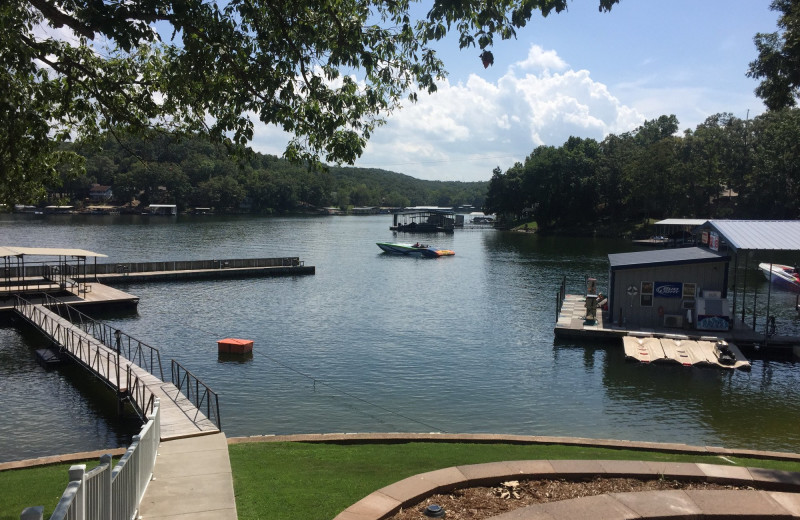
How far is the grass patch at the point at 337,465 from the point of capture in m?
10.3

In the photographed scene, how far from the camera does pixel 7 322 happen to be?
119 ft

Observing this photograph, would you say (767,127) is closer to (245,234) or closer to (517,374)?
(245,234)

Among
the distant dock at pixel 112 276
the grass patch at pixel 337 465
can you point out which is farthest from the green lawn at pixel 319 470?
the distant dock at pixel 112 276

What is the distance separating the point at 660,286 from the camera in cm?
3319

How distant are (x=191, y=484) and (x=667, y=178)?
113 m

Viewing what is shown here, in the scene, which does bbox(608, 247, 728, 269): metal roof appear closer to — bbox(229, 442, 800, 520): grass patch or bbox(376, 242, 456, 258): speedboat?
bbox(229, 442, 800, 520): grass patch

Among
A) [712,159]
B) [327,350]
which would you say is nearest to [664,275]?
[327,350]

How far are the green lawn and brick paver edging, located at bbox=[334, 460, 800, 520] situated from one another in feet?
3.44

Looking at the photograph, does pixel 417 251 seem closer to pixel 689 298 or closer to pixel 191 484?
pixel 689 298

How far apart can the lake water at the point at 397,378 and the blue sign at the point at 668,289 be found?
4.15m

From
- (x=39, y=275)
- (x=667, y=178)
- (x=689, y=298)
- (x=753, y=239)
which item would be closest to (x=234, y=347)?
(x=689, y=298)

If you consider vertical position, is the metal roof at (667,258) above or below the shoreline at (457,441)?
above

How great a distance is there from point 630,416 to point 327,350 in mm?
14685

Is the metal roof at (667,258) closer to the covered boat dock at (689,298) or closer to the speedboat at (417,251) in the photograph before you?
the covered boat dock at (689,298)
